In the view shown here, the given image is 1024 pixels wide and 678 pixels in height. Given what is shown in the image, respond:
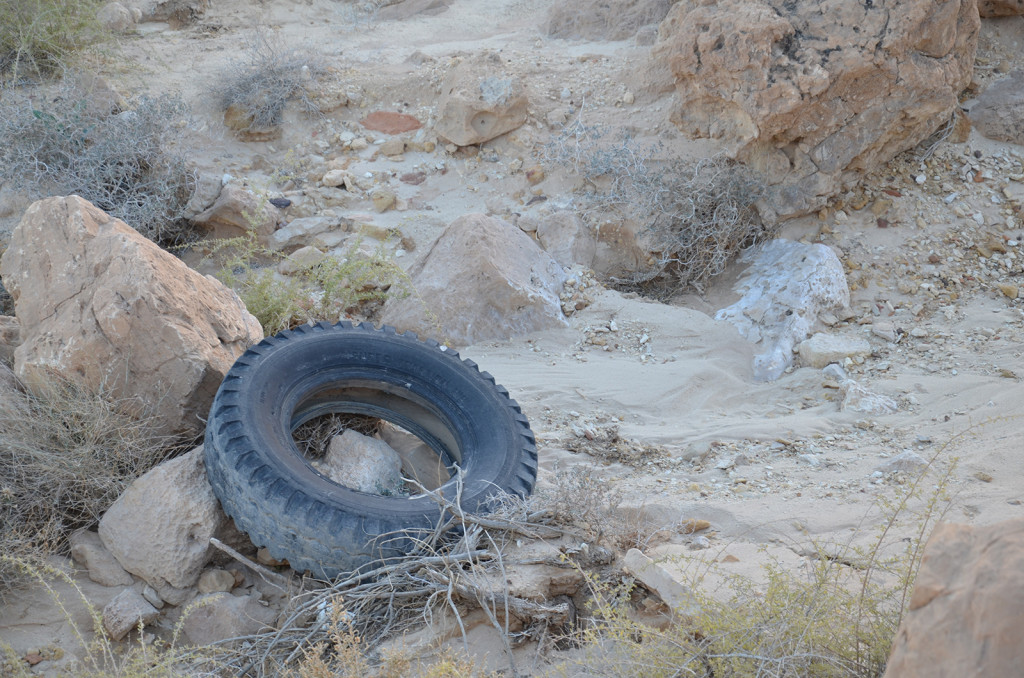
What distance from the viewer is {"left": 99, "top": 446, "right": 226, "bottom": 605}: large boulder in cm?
292

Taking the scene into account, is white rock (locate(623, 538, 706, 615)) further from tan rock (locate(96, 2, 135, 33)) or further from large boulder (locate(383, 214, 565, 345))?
tan rock (locate(96, 2, 135, 33))

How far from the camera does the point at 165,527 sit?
2945mm

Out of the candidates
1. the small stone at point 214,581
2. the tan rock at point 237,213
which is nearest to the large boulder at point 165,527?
the small stone at point 214,581

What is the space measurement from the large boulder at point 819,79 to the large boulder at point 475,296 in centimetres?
182

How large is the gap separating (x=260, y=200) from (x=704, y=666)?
4736 mm

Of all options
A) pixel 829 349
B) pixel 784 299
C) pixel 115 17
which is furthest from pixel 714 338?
pixel 115 17

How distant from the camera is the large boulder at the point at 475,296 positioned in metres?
4.73

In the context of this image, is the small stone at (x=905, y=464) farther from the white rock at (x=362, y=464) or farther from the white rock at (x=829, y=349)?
the white rock at (x=362, y=464)

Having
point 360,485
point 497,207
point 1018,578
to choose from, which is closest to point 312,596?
point 360,485

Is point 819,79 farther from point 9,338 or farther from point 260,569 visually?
point 9,338

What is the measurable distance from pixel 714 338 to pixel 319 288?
2.52m

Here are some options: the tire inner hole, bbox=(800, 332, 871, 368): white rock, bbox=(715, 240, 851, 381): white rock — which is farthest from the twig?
bbox=(800, 332, 871, 368): white rock

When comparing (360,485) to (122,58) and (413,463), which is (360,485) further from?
(122,58)

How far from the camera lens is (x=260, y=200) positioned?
5.79 metres
